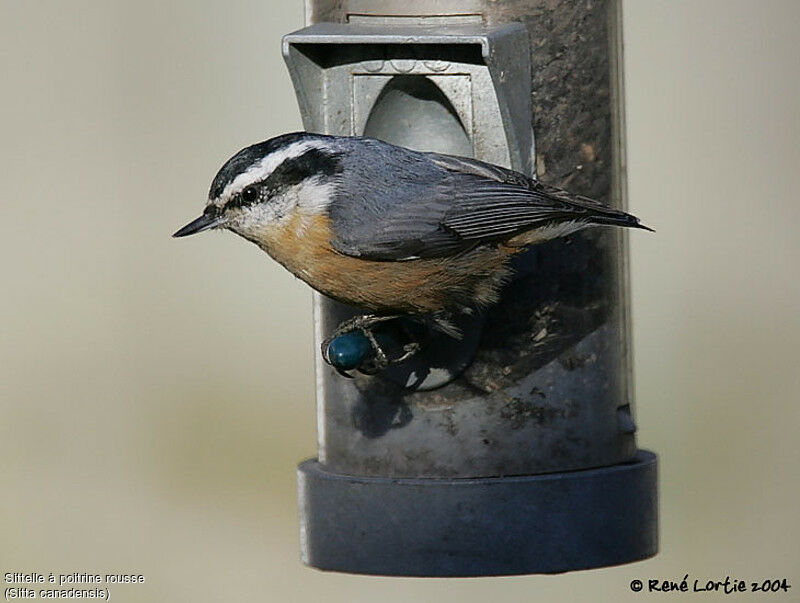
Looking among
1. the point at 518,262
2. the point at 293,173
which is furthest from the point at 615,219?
the point at 293,173

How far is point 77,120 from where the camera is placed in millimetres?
7734

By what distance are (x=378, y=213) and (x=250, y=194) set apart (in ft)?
1.04

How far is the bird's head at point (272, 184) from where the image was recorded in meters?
4.30

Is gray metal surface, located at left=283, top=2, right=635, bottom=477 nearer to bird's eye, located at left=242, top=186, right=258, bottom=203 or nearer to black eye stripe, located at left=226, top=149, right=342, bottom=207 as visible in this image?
black eye stripe, located at left=226, top=149, right=342, bottom=207

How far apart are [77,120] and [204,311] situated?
1042 millimetres

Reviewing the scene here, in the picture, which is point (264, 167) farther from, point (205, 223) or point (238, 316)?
point (238, 316)

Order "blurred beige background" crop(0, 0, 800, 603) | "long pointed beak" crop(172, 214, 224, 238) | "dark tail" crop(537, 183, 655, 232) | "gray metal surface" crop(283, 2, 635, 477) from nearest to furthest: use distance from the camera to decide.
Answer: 1. "long pointed beak" crop(172, 214, 224, 238)
2. "dark tail" crop(537, 183, 655, 232)
3. "gray metal surface" crop(283, 2, 635, 477)
4. "blurred beige background" crop(0, 0, 800, 603)

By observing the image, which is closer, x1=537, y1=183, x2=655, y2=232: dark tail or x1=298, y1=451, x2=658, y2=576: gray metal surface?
x1=537, y1=183, x2=655, y2=232: dark tail

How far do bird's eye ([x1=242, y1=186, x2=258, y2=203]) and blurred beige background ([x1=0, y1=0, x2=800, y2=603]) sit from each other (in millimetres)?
2680

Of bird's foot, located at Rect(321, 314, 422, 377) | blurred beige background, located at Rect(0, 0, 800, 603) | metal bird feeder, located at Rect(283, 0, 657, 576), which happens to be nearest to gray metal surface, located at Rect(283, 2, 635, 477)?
metal bird feeder, located at Rect(283, 0, 657, 576)

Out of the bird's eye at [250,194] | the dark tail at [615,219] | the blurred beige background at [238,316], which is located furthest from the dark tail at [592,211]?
the blurred beige background at [238,316]

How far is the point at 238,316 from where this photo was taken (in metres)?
7.48

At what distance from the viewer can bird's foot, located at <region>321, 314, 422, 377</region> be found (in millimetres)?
4348

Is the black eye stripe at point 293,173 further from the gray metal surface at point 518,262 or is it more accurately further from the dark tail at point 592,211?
the dark tail at point 592,211
